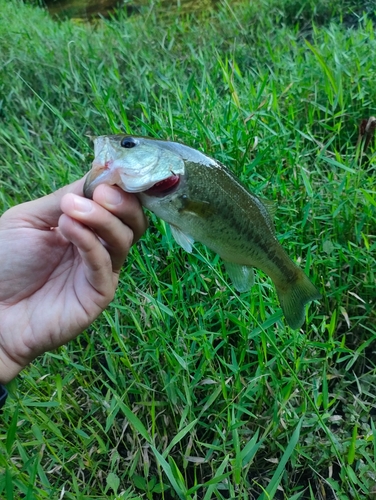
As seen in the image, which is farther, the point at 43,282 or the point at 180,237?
the point at 43,282

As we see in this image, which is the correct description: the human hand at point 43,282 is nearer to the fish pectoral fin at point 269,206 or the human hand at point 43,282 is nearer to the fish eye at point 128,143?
the fish eye at point 128,143

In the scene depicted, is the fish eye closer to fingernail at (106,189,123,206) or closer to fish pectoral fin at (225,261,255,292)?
fingernail at (106,189,123,206)

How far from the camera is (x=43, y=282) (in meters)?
1.82

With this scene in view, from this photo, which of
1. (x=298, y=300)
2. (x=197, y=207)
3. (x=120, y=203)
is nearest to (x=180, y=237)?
(x=197, y=207)

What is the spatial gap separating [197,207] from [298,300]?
0.57 meters

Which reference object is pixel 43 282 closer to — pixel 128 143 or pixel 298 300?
pixel 128 143

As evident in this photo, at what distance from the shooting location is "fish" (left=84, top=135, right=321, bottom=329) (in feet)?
4.87

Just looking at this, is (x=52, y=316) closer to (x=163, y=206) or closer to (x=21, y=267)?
Answer: (x=21, y=267)

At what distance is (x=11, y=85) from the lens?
3877 millimetres

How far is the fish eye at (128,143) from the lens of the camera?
150cm

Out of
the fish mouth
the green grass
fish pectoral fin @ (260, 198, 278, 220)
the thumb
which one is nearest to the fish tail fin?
the green grass

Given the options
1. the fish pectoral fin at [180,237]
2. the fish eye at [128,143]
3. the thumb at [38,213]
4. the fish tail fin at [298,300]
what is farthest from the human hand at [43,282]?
the fish tail fin at [298,300]

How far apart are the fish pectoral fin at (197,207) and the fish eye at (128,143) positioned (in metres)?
0.24

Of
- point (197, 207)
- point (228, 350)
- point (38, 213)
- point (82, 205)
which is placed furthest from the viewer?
point (228, 350)
